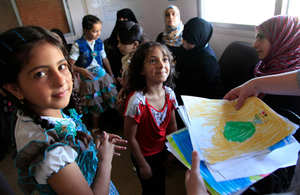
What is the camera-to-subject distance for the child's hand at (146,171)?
111 cm

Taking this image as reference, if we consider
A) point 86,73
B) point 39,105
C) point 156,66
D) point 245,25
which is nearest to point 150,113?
point 156,66

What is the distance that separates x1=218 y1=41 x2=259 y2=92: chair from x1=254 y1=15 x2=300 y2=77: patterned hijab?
15.2 inches

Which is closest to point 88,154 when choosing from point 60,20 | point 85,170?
point 85,170

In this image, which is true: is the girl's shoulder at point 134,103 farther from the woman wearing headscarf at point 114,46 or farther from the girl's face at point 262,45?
the woman wearing headscarf at point 114,46

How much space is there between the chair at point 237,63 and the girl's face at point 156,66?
0.90 meters

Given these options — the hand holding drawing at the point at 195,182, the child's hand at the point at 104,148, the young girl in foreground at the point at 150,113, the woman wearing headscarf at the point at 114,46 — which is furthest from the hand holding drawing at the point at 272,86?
the woman wearing headscarf at the point at 114,46

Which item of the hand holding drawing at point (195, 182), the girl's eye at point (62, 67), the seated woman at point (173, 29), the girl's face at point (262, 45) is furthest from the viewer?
the seated woman at point (173, 29)

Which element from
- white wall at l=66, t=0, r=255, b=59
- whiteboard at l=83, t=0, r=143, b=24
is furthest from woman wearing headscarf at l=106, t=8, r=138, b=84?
whiteboard at l=83, t=0, r=143, b=24

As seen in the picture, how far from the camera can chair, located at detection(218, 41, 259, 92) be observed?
5.33 feet

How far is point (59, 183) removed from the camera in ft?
1.80

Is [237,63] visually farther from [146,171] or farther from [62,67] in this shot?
[62,67]

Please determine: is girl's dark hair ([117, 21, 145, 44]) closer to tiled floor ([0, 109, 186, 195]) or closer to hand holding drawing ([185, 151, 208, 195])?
tiled floor ([0, 109, 186, 195])

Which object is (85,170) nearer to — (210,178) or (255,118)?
(210,178)

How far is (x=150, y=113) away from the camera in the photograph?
42.4 inches
